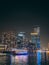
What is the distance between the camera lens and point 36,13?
24.0 feet

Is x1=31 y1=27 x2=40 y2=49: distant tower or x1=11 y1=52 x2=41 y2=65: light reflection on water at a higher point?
x1=31 y1=27 x2=40 y2=49: distant tower

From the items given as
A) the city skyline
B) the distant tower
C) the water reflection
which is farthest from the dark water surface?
the city skyline

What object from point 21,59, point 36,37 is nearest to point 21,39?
point 36,37

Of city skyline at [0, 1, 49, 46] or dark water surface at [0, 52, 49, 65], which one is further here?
city skyline at [0, 1, 49, 46]

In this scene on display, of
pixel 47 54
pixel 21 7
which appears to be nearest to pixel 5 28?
pixel 21 7

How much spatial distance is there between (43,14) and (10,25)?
2.99 feet

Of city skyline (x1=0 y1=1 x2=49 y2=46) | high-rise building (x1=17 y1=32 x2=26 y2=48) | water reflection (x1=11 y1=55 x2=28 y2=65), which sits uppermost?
city skyline (x1=0 y1=1 x2=49 y2=46)

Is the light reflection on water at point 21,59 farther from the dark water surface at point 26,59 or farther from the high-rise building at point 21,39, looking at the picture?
the high-rise building at point 21,39

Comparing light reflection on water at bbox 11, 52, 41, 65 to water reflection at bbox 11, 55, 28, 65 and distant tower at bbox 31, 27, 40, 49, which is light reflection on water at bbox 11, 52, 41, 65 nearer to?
water reflection at bbox 11, 55, 28, 65

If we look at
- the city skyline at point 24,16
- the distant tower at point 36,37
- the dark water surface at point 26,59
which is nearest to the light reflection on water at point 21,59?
the dark water surface at point 26,59

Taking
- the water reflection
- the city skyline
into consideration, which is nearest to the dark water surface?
the water reflection

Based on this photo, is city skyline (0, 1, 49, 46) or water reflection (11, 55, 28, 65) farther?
city skyline (0, 1, 49, 46)

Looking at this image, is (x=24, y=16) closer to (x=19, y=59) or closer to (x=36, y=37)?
(x=36, y=37)

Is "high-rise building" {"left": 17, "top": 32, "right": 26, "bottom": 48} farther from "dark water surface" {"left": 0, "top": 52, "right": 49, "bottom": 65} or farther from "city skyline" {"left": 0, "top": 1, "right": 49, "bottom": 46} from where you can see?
"dark water surface" {"left": 0, "top": 52, "right": 49, "bottom": 65}
